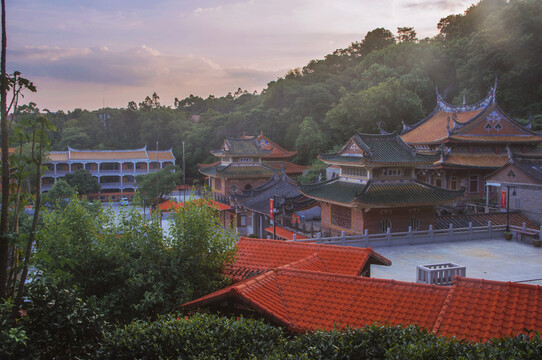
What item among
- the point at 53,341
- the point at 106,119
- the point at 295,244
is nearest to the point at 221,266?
the point at 295,244

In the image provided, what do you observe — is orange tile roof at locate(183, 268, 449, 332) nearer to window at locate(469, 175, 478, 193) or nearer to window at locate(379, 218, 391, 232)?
window at locate(379, 218, 391, 232)

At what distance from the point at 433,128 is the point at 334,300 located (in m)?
31.0

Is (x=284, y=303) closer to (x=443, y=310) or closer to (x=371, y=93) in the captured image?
(x=443, y=310)

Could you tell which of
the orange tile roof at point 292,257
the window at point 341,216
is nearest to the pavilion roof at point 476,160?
the window at point 341,216

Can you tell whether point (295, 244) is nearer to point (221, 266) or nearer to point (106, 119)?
point (221, 266)

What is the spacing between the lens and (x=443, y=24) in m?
68.9

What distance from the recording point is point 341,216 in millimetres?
22703

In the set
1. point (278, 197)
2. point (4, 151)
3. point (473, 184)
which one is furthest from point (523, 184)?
point (4, 151)

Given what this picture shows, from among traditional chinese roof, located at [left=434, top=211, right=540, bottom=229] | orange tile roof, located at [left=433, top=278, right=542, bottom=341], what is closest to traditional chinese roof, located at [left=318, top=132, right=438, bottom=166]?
traditional chinese roof, located at [left=434, top=211, right=540, bottom=229]

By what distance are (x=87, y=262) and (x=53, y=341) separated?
2.98 metres

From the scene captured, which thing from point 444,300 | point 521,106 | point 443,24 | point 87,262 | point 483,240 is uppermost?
point 443,24

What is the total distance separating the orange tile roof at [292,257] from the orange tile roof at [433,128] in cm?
2426

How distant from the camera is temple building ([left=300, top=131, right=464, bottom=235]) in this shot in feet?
69.7

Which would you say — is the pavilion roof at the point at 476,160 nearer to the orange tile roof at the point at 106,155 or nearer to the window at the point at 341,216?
the window at the point at 341,216
